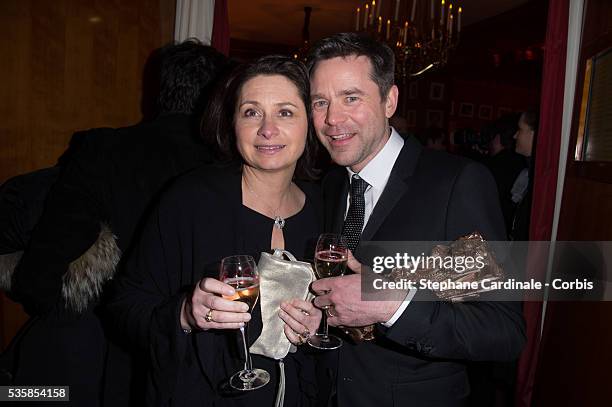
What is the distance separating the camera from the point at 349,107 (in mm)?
1837

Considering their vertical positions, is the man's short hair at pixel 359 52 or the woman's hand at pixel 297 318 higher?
the man's short hair at pixel 359 52

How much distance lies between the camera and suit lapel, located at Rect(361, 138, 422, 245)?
166 cm

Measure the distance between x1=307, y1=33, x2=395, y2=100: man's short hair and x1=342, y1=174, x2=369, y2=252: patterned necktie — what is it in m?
0.42

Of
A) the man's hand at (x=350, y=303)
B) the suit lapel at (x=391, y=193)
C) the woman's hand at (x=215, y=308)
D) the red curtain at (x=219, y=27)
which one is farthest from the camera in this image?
the red curtain at (x=219, y=27)

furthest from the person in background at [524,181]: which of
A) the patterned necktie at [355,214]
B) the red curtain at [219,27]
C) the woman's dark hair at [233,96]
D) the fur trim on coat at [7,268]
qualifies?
the fur trim on coat at [7,268]

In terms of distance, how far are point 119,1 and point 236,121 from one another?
2294mm

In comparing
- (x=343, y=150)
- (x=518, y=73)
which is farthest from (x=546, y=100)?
(x=518, y=73)

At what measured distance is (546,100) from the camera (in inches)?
120

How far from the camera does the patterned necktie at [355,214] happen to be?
175cm

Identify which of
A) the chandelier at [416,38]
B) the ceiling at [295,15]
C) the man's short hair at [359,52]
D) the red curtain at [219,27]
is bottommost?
the man's short hair at [359,52]

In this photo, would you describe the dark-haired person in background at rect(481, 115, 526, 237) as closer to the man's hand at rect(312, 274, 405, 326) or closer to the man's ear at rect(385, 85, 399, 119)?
the man's ear at rect(385, 85, 399, 119)

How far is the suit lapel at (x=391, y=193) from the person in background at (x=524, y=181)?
2.17 meters

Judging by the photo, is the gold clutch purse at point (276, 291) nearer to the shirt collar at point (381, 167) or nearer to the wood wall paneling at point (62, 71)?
the shirt collar at point (381, 167)

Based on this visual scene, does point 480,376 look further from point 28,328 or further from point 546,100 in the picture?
point 28,328
